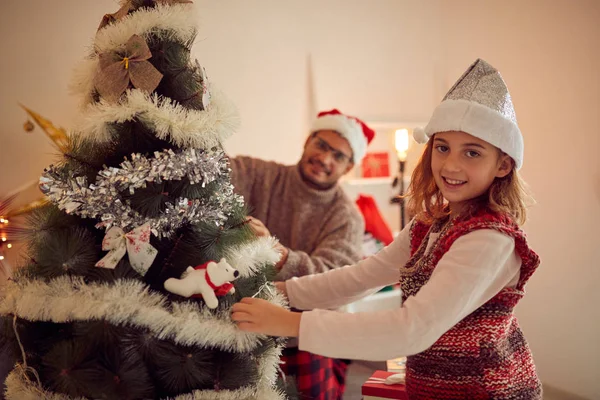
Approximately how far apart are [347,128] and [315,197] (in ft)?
1.18

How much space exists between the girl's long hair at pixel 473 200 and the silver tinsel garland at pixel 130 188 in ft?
2.14

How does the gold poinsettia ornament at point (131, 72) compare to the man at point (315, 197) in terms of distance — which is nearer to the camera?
the gold poinsettia ornament at point (131, 72)

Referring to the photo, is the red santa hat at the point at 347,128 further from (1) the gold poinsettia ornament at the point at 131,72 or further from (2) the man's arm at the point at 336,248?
(1) the gold poinsettia ornament at the point at 131,72

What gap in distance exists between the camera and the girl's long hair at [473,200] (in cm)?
130

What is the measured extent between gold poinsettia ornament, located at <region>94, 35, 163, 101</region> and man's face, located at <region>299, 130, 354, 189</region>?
1.41m

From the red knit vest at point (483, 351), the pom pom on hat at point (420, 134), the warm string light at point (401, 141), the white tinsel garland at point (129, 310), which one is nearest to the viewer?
the white tinsel garland at point (129, 310)

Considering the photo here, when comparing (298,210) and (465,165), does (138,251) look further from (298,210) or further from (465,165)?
(298,210)

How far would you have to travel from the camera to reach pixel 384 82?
3.86 meters

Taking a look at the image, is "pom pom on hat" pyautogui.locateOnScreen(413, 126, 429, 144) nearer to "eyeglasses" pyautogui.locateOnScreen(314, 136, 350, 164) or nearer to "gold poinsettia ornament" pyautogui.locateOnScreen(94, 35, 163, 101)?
"gold poinsettia ornament" pyautogui.locateOnScreen(94, 35, 163, 101)

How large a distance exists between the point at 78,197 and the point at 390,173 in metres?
3.10

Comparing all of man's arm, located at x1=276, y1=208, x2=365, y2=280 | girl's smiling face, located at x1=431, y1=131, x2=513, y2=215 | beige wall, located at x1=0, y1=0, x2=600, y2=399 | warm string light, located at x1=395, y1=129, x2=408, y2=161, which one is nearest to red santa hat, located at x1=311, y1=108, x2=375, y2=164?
man's arm, located at x1=276, y1=208, x2=365, y2=280

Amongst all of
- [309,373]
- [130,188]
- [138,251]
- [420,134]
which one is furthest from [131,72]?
[309,373]

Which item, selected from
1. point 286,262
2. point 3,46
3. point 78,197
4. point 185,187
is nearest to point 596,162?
point 286,262

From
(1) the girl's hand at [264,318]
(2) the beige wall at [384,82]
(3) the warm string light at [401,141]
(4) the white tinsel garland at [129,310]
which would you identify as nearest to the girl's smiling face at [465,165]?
(1) the girl's hand at [264,318]
